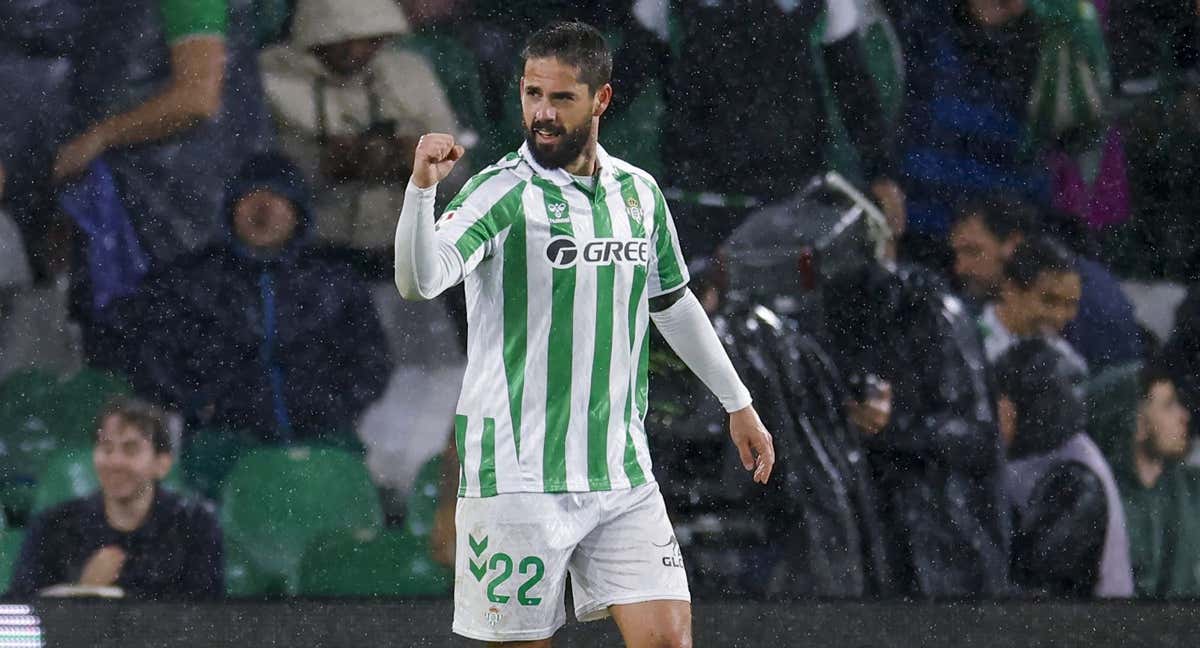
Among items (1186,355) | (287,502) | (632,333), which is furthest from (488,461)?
(1186,355)

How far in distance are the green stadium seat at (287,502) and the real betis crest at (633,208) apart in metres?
2.20

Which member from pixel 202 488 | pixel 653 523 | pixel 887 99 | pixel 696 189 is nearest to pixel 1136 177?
pixel 887 99

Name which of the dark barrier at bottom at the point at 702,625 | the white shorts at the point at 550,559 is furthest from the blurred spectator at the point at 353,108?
the white shorts at the point at 550,559

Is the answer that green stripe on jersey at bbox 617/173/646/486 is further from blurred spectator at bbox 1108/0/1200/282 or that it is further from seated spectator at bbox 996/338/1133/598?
blurred spectator at bbox 1108/0/1200/282

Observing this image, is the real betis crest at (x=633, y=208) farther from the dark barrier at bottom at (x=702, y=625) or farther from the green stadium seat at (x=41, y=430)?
the green stadium seat at (x=41, y=430)

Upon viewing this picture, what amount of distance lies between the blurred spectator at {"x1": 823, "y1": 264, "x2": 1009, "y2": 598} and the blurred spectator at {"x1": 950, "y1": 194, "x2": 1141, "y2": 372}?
0.36ft

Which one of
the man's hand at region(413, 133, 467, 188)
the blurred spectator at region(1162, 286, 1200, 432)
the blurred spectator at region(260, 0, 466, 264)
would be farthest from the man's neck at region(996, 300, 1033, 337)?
the man's hand at region(413, 133, 467, 188)

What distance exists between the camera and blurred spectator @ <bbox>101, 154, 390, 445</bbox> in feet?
17.6

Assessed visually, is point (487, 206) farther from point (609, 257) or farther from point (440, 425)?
point (440, 425)

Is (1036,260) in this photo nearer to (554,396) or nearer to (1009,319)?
(1009,319)

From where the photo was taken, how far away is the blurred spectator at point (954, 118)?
533cm

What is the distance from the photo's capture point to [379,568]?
212 inches

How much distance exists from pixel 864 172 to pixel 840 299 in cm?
41

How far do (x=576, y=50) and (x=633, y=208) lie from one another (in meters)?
0.35
